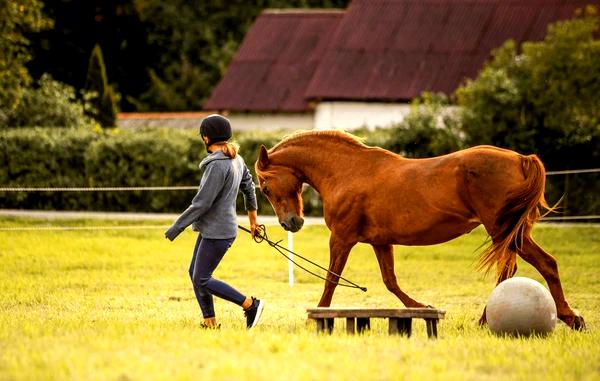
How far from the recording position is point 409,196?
11812mm

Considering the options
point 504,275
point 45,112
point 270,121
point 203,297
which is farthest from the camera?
point 270,121

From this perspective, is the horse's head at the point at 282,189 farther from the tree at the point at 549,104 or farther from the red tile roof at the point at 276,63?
the red tile roof at the point at 276,63

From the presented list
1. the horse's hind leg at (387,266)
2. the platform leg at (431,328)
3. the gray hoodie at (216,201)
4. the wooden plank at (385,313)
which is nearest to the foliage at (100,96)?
the horse's hind leg at (387,266)

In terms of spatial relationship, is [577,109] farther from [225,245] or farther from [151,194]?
[225,245]

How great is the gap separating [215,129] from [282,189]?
147cm

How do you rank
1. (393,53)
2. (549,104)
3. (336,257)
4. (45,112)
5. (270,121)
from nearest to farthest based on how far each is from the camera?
(336,257) < (549,104) < (45,112) < (393,53) < (270,121)

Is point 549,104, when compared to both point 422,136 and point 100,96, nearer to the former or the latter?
point 422,136

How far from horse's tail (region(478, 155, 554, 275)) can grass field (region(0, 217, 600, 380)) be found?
2.64ft

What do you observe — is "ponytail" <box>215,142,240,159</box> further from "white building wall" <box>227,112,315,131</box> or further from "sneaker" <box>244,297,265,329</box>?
"white building wall" <box>227,112,315,131</box>

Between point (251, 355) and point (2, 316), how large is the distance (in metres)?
4.74

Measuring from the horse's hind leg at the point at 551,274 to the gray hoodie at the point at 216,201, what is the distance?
301 cm

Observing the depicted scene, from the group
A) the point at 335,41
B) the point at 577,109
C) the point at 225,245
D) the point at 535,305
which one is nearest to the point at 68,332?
Result: the point at 225,245

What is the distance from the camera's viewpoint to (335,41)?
44.3 metres

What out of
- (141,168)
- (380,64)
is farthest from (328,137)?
(380,64)
